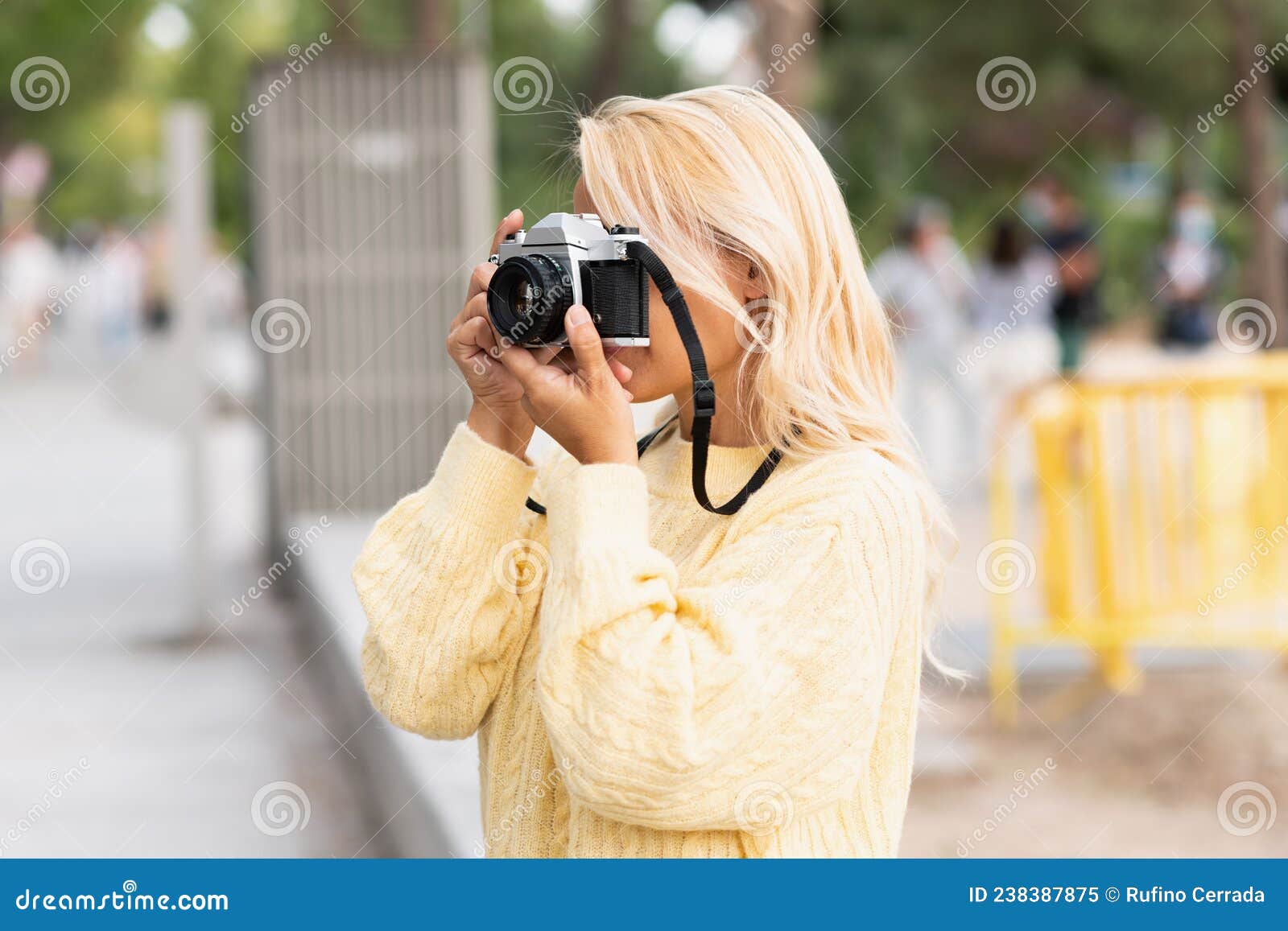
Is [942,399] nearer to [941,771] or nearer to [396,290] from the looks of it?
[396,290]

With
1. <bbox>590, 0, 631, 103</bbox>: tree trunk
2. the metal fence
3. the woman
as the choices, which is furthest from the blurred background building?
<bbox>590, 0, 631, 103</bbox>: tree trunk

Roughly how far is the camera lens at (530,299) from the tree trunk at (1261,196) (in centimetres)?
1365

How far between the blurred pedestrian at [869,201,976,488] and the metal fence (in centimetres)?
367

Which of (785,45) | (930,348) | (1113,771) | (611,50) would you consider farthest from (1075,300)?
(611,50)

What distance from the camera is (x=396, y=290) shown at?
709 centimetres

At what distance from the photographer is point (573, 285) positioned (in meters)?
1.55

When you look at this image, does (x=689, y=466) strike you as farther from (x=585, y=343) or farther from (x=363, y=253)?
(x=363, y=253)

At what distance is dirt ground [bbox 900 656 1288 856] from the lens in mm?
4074

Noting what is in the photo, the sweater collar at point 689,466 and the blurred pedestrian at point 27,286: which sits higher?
the blurred pedestrian at point 27,286

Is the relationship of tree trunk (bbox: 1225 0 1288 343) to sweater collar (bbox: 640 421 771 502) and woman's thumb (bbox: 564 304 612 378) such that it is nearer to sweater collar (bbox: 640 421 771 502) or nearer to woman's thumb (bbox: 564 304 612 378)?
sweater collar (bbox: 640 421 771 502)

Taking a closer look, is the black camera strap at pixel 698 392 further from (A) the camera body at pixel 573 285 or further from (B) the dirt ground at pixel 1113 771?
(B) the dirt ground at pixel 1113 771

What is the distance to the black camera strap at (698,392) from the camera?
1.54 m

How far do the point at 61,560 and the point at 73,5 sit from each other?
19.8m

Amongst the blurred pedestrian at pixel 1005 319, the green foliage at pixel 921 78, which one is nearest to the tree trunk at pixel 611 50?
the green foliage at pixel 921 78
